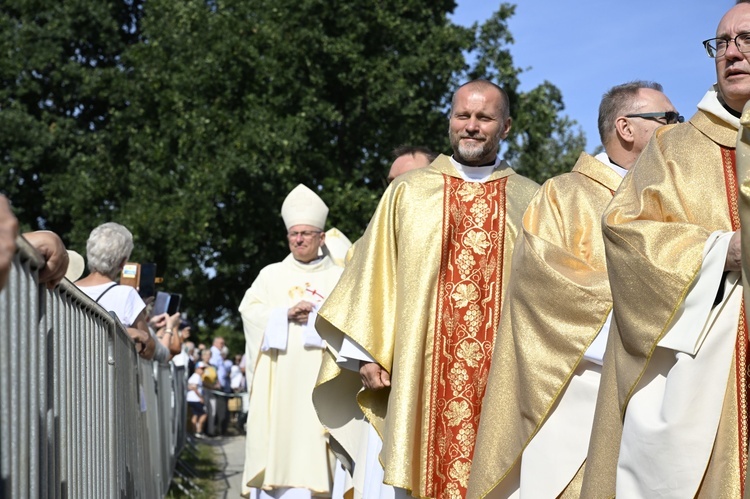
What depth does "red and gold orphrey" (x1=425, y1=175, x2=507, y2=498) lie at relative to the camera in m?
5.25

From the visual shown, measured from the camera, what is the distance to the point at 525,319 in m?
4.56

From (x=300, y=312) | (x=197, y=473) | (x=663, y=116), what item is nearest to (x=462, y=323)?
(x=663, y=116)

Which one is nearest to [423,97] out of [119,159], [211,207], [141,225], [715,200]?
[211,207]

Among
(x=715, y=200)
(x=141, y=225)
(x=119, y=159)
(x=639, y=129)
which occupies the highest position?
(x=119, y=159)

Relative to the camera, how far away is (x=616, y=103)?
5023 mm

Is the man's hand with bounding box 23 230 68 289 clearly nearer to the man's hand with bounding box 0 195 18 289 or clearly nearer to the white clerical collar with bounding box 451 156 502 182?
the man's hand with bounding box 0 195 18 289

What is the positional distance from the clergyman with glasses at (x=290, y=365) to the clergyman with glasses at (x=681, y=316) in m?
4.52

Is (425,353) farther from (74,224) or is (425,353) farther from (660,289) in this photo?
(74,224)

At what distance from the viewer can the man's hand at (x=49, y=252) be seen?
2.95 metres

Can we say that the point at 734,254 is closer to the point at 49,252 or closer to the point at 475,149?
the point at 49,252

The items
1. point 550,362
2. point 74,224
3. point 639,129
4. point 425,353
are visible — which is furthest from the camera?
point 74,224

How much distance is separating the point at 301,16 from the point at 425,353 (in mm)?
19604

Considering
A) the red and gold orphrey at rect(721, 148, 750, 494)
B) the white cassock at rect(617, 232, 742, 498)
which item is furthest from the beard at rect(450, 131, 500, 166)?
the red and gold orphrey at rect(721, 148, 750, 494)

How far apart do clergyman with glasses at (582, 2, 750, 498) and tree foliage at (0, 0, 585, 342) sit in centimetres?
1920
